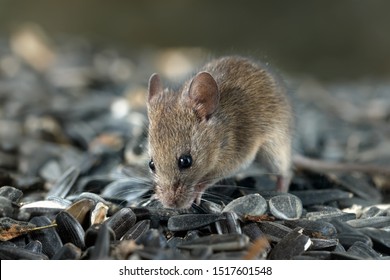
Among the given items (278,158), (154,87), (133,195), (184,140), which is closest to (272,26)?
(278,158)

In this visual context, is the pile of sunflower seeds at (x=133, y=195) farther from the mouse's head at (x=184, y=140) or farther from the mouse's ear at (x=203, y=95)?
the mouse's ear at (x=203, y=95)

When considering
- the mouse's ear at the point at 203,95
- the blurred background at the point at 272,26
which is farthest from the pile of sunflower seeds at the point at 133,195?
the blurred background at the point at 272,26

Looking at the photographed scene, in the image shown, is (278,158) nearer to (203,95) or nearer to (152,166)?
(203,95)

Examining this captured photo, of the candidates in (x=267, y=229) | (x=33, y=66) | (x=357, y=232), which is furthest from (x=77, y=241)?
(x=33, y=66)

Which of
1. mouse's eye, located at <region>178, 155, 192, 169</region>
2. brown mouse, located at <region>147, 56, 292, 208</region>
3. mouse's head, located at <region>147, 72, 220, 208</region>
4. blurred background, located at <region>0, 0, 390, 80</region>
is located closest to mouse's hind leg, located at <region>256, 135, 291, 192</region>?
brown mouse, located at <region>147, 56, 292, 208</region>

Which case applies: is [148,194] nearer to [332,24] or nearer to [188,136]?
[188,136]
